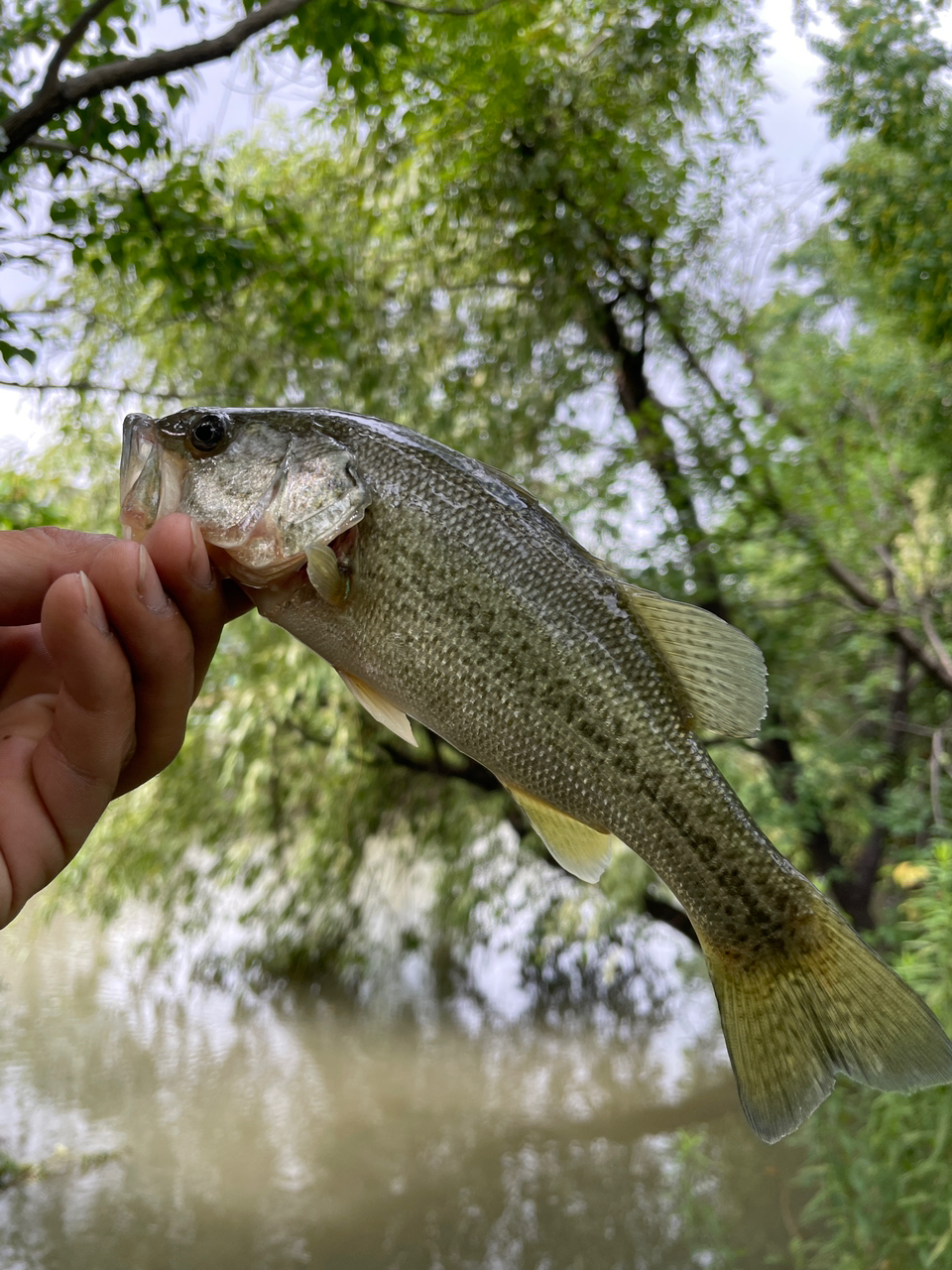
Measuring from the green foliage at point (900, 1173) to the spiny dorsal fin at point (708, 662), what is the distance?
10.8ft

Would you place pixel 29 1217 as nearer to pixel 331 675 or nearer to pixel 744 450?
pixel 331 675

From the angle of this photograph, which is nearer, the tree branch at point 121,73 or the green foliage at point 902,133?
the tree branch at point 121,73

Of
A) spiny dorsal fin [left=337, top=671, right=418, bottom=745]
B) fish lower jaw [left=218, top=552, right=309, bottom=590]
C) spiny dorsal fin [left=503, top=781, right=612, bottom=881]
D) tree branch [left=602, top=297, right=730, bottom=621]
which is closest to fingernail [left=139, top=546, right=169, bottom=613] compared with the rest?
fish lower jaw [left=218, top=552, right=309, bottom=590]

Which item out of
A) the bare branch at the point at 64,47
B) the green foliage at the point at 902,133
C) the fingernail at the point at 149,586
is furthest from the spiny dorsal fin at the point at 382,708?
the green foliage at the point at 902,133

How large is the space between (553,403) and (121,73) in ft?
11.5

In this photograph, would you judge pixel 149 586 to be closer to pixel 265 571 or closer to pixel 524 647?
pixel 265 571

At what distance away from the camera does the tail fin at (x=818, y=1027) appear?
1.00 m

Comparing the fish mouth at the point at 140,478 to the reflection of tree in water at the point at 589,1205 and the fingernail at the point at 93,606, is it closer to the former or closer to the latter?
the fingernail at the point at 93,606

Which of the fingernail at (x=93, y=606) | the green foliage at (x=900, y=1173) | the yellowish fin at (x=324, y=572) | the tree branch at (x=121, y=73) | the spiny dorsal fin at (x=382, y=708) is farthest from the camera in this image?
the green foliage at (x=900, y=1173)

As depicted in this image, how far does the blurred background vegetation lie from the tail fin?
12.9 feet

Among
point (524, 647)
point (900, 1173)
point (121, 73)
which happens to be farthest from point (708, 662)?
point (900, 1173)

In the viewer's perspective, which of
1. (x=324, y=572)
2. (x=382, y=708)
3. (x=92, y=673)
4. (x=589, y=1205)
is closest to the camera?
(x=92, y=673)

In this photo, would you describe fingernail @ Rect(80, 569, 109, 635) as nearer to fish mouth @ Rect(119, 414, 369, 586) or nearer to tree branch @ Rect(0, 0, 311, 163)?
fish mouth @ Rect(119, 414, 369, 586)

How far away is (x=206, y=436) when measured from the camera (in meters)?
1.17
